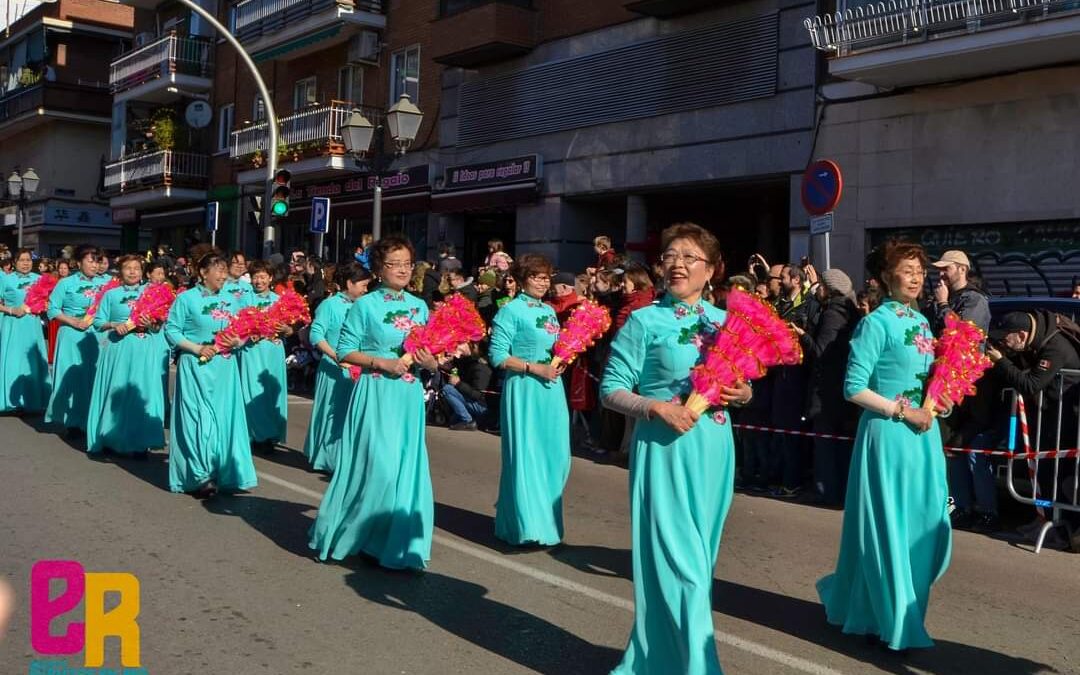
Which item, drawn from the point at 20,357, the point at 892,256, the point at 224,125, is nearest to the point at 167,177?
the point at 224,125

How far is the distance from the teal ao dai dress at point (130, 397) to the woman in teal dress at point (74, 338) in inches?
69.7

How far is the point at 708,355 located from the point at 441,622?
2.24 m

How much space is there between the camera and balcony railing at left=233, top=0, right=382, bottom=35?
26734 mm

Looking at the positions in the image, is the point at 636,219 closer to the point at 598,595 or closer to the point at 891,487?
the point at 598,595

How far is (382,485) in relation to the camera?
6906 millimetres

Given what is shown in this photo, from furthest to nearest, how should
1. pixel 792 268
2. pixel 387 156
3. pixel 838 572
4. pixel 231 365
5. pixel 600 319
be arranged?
pixel 387 156 < pixel 792 268 < pixel 231 365 < pixel 600 319 < pixel 838 572

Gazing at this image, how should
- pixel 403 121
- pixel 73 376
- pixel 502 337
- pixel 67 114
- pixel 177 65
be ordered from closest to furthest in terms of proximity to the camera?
pixel 502 337 < pixel 73 376 < pixel 403 121 < pixel 177 65 < pixel 67 114

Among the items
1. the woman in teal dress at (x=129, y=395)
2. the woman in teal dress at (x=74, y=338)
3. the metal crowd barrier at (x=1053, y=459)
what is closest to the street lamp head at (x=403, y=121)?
the woman in teal dress at (x=74, y=338)

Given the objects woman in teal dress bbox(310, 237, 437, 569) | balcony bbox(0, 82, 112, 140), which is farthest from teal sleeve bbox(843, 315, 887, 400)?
balcony bbox(0, 82, 112, 140)

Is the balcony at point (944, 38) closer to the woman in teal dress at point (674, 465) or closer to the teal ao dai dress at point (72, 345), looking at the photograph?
the teal ao dai dress at point (72, 345)

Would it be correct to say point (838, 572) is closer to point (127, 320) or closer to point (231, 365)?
point (231, 365)

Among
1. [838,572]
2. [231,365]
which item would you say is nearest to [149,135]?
[231,365]

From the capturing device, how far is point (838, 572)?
5840 mm

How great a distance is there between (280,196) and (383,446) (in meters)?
14.2
